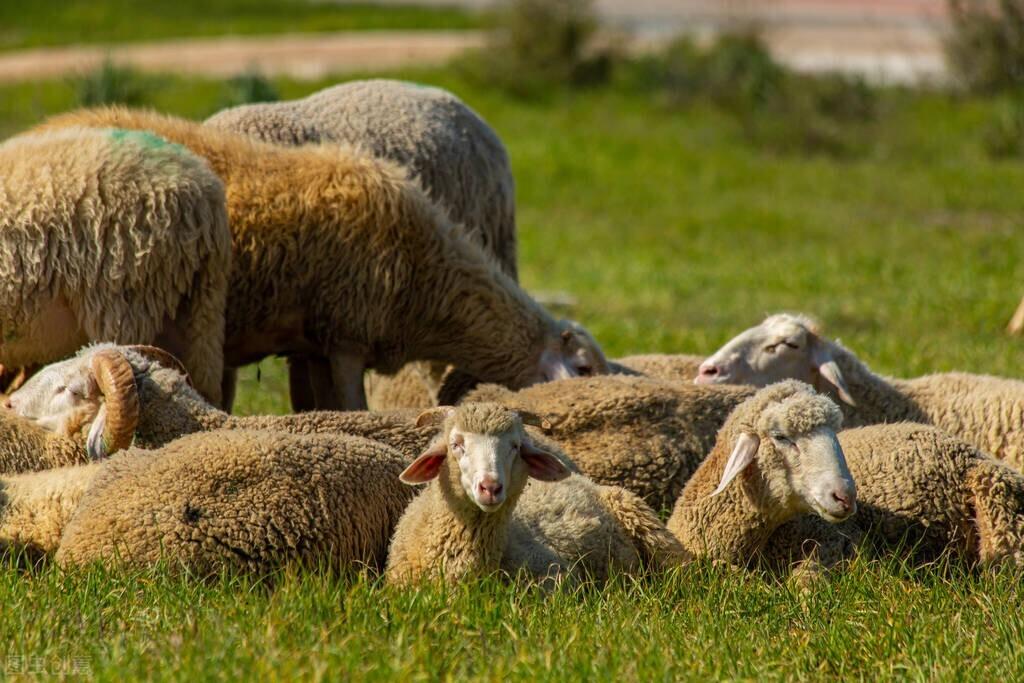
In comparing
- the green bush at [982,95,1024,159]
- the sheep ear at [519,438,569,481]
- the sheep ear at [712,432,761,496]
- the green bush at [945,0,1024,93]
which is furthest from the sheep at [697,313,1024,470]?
the green bush at [945,0,1024,93]

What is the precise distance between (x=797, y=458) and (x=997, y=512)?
81 cm

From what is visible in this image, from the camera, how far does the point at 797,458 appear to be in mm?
5117

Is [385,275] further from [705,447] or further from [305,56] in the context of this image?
[305,56]

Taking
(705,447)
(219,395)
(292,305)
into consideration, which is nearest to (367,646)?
(705,447)

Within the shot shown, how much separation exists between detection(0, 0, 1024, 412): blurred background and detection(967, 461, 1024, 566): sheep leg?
3173 millimetres

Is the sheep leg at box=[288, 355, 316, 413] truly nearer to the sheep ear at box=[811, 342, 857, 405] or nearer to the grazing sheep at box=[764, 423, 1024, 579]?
the sheep ear at box=[811, 342, 857, 405]

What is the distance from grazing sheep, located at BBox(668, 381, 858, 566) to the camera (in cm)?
504

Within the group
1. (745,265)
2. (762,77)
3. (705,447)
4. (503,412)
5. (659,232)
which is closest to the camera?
(503,412)

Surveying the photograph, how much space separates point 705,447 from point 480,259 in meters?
2.07

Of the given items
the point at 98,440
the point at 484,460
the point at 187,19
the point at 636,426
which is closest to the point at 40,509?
the point at 98,440

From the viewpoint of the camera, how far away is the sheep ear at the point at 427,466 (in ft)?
15.4

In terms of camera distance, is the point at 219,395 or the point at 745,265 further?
the point at 745,265

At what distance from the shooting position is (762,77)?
68.2ft

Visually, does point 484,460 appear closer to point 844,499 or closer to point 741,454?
point 741,454
